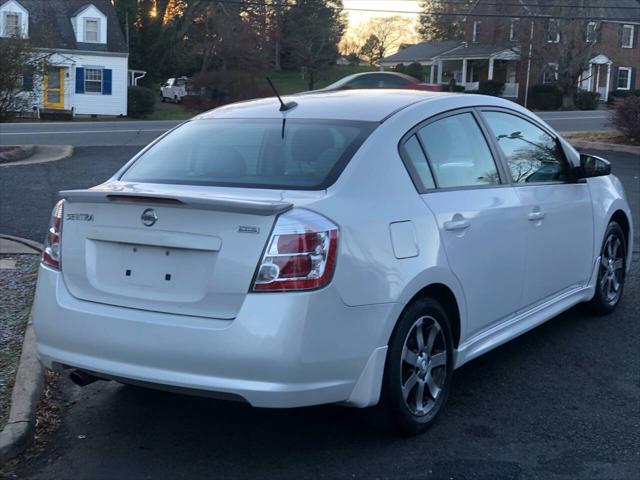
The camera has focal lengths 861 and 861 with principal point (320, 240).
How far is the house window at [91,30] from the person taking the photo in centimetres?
4306

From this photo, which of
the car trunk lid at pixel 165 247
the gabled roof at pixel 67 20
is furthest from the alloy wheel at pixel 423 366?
the gabled roof at pixel 67 20

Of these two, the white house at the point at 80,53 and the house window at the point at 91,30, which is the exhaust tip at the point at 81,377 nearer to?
the white house at the point at 80,53

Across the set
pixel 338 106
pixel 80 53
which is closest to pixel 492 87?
pixel 80 53

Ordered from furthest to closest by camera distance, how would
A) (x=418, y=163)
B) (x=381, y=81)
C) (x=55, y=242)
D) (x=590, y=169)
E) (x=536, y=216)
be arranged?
1. (x=381, y=81)
2. (x=590, y=169)
3. (x=536, y=216)
4. (x=418, y=163)
5. (x=55, y=242)

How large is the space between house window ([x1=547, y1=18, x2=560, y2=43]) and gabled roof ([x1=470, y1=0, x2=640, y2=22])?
580 millimetres

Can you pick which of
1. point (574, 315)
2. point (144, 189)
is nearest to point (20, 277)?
point (144, 189)

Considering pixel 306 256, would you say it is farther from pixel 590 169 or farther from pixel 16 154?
pixel 16 154

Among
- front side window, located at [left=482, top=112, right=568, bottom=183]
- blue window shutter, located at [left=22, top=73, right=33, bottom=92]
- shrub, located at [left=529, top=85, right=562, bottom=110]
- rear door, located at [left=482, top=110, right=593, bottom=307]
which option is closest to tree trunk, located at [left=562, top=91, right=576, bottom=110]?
shrub, located at [left=529, top=85, right=562, bottom=110]

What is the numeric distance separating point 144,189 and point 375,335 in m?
1.38

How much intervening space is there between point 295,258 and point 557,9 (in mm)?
46586

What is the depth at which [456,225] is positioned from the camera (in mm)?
4586

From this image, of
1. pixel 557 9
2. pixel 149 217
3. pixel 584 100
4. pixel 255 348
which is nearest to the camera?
pixel 255 348

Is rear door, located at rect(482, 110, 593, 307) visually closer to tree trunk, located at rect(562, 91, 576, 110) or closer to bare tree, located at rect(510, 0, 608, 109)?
bare tree, located at rect(510, 0, 608, 109)

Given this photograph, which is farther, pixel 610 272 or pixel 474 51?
pixel 474 51
